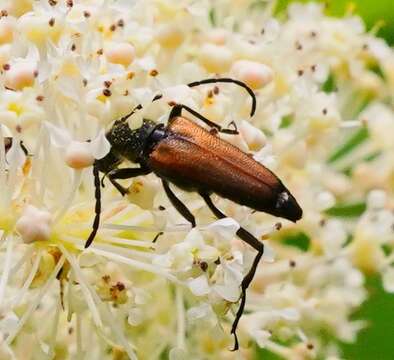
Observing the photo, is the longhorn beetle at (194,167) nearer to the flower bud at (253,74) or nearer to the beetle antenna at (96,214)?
the beetle antenna at (96,214)

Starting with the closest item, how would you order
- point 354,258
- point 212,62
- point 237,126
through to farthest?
point 237,126 → point 212,62 → point 354,258

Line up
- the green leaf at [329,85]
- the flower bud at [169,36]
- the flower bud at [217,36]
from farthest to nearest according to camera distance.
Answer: the green leaf at [329,85]
the flower bud at [217,36]
the flower bud at [169,36]

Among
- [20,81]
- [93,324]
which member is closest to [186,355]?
[93,324]

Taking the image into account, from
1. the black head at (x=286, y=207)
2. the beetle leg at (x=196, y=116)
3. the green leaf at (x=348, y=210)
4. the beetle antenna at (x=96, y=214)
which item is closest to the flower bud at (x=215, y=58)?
the beetle leg at (x=196, y=116)

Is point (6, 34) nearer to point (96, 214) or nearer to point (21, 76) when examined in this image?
point (21, 76)

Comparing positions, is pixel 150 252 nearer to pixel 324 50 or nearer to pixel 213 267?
pixel 213 267

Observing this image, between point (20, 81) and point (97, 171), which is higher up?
point (20, 81)

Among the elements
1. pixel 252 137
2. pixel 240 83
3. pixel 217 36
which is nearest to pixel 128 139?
pixel 252 137
